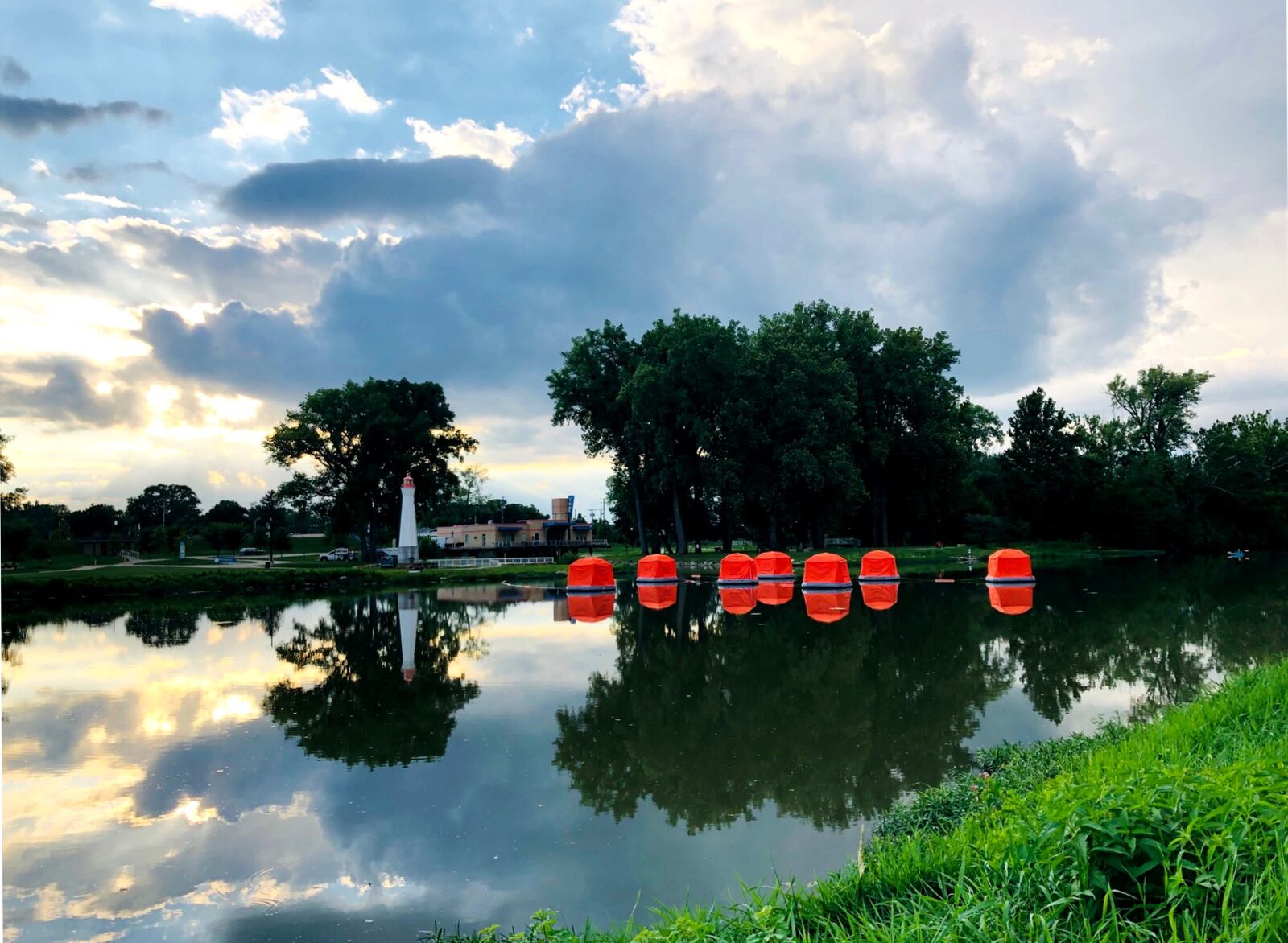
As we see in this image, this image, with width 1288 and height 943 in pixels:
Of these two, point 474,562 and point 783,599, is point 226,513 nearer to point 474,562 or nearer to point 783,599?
point 474,562

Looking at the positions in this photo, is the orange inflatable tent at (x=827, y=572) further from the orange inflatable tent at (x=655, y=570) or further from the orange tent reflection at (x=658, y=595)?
the orange inflatable tent at (x=655, y=570)

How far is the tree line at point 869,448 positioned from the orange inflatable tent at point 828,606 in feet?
59.4

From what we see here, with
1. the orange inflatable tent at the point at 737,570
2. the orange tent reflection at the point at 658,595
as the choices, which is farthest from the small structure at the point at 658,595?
the orange inflatable tent at the point at 737,570

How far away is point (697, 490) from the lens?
167 feet

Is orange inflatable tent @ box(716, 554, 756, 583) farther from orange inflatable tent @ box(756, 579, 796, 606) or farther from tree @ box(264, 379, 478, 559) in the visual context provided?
tree @ box(264, 379, 478, 559)

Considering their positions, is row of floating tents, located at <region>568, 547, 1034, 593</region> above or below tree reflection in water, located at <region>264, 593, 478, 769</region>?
above

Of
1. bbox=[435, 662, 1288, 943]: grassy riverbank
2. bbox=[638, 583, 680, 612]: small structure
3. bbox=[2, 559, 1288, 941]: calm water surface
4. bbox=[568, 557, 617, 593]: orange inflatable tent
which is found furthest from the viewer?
bbox=[568, 557, 617, 593]: orange inflatable tent

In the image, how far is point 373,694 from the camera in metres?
12.6

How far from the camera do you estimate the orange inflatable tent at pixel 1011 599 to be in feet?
71.1

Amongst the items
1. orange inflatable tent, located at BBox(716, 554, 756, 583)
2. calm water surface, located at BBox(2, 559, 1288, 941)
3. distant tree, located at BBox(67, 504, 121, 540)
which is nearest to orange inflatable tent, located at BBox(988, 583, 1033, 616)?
calm water surface, located at BBox(2, 559, 1288, 941)

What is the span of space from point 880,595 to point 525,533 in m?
50.2

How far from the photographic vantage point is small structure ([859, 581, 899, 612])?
23344mm

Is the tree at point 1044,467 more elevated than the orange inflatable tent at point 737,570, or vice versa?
the tree at point 1044,467

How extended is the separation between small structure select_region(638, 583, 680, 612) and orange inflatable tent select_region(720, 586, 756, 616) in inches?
66.6
